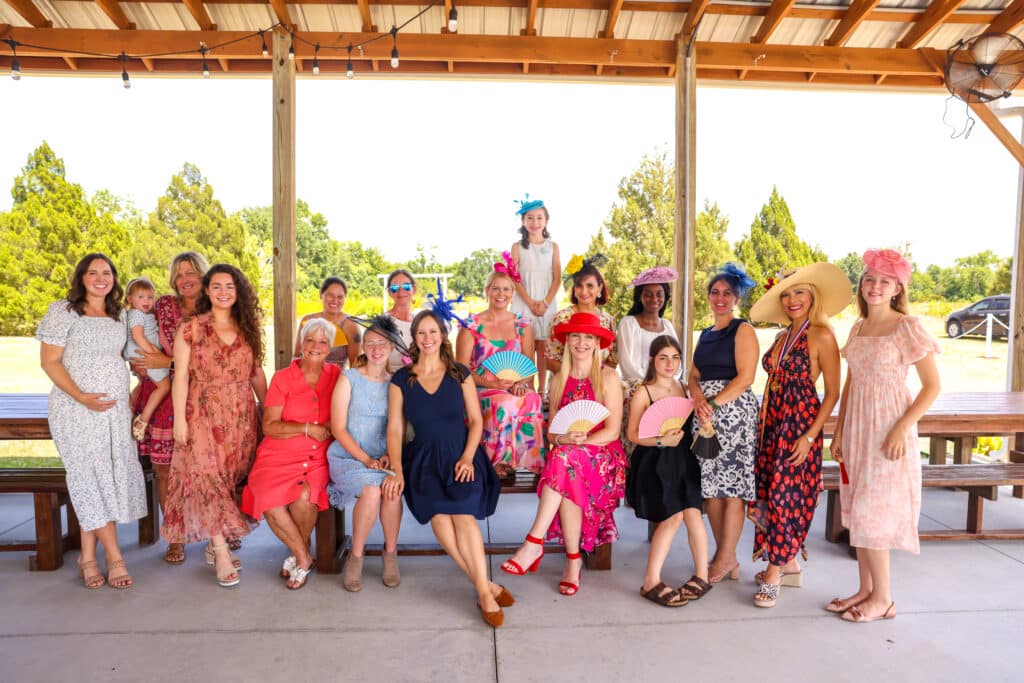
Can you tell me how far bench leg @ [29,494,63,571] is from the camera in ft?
11.6

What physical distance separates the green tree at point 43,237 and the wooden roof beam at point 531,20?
402 inches

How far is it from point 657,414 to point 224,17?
4724 mm

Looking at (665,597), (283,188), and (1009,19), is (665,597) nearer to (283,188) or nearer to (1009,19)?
(283,188)

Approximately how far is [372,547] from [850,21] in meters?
5.44

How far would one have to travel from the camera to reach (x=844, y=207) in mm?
16969

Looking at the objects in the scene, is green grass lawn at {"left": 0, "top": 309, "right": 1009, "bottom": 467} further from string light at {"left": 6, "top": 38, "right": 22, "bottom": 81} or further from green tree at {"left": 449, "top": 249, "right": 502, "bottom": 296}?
string light at {"left": 6, "top": 38, "right": 22, "bottom": 81}

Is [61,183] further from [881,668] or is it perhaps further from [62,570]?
[881,668]

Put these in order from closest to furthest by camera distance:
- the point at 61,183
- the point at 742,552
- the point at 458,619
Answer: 1. the point at 458,619
2. the point at 742,552
3. the point at 61,183

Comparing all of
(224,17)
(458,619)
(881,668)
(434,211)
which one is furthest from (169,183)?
(881,668)

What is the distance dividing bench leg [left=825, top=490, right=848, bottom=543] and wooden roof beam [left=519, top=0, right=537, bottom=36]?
4088 mm

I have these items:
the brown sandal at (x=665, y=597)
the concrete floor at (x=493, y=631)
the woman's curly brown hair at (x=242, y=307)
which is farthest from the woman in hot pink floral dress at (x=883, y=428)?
the woman's curly brown hair at (x=242, y=307)

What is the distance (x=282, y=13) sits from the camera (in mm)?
5086

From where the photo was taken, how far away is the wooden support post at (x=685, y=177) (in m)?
5.46

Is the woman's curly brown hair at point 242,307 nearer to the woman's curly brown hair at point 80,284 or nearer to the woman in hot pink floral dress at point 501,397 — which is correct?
the woman's curly brown hair at point 80,284
